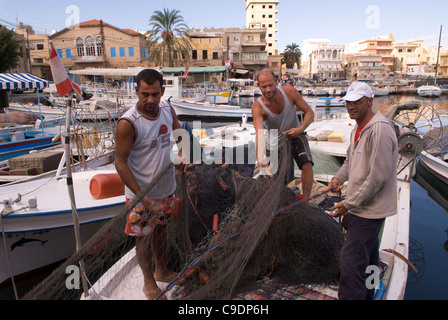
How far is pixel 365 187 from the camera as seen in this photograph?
226 cm

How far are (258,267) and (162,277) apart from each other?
36.0 inches

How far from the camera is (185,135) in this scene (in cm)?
330

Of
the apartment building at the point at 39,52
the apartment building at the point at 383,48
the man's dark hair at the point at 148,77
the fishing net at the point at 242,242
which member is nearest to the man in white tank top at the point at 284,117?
the fishing net at the point at 242,242

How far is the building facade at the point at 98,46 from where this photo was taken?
42031 millimetres

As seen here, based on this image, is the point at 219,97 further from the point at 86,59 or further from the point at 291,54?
the point at 291,54

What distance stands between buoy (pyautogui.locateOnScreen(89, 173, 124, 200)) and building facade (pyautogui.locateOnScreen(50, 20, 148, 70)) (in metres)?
40.0

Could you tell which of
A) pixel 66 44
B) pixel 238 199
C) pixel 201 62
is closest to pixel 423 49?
pixel 201 62

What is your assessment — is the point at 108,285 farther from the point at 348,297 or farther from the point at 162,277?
the point at 348,297

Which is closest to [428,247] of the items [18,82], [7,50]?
[18,82]

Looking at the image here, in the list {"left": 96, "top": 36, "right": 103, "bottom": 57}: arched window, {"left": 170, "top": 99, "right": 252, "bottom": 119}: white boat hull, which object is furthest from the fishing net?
{"left": 96, "top": 36, "right": 103, "bottom": 57}: arched window

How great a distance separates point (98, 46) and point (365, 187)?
1854 inches

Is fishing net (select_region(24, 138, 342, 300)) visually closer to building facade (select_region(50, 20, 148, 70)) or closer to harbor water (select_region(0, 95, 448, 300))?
harbor water (select_region(0, 95, 448, 300))

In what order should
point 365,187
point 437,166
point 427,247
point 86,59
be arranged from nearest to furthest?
point 365,187 < point 427,247 < point 437,166 < point 86,59

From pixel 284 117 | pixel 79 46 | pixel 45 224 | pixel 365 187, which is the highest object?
pixel 79 46
